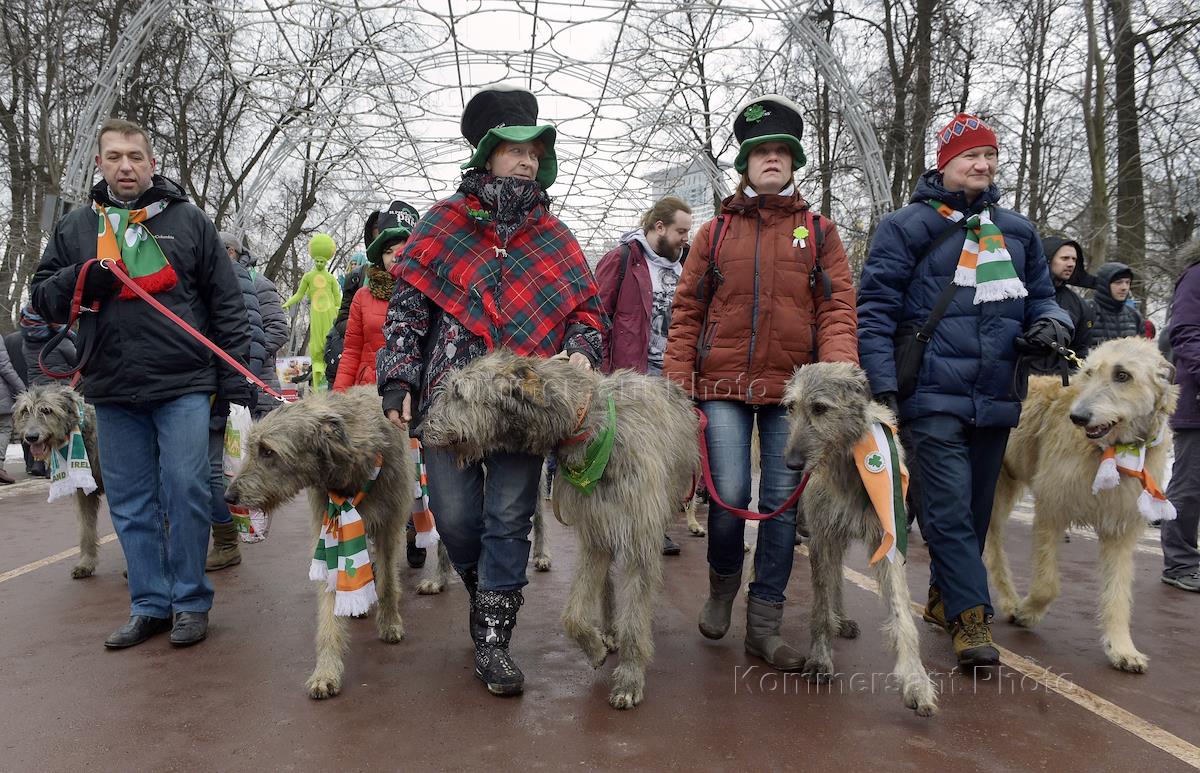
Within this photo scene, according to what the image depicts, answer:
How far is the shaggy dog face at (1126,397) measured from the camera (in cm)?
388

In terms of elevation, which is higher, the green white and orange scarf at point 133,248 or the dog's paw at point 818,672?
the green white and orange scarf at point 133,248

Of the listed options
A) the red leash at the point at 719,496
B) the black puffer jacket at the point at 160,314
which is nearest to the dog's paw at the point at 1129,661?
the red leash at the point at 719,496

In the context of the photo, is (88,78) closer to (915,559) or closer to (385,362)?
(385,362)

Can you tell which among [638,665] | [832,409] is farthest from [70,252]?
[832,409]

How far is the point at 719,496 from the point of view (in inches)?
151

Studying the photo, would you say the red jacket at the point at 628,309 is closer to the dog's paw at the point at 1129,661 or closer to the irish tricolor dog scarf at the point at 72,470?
the dog's paw at the point at 1129,661

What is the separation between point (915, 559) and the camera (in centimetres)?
598

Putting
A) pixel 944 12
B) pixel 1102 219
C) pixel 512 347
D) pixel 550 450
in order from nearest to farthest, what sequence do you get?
pixel 550 450, pixel 512 347, pixel 1102 219, pixel 944 12

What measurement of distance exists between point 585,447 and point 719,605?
131 cm

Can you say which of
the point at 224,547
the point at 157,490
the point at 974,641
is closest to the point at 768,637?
the point at 974,641

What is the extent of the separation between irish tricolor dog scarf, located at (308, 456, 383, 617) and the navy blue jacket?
2.65 m

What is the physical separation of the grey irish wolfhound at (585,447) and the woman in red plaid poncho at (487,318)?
0.19 meters

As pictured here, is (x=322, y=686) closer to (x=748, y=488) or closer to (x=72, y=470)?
(x=748, y=488)

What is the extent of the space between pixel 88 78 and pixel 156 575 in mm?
17277
